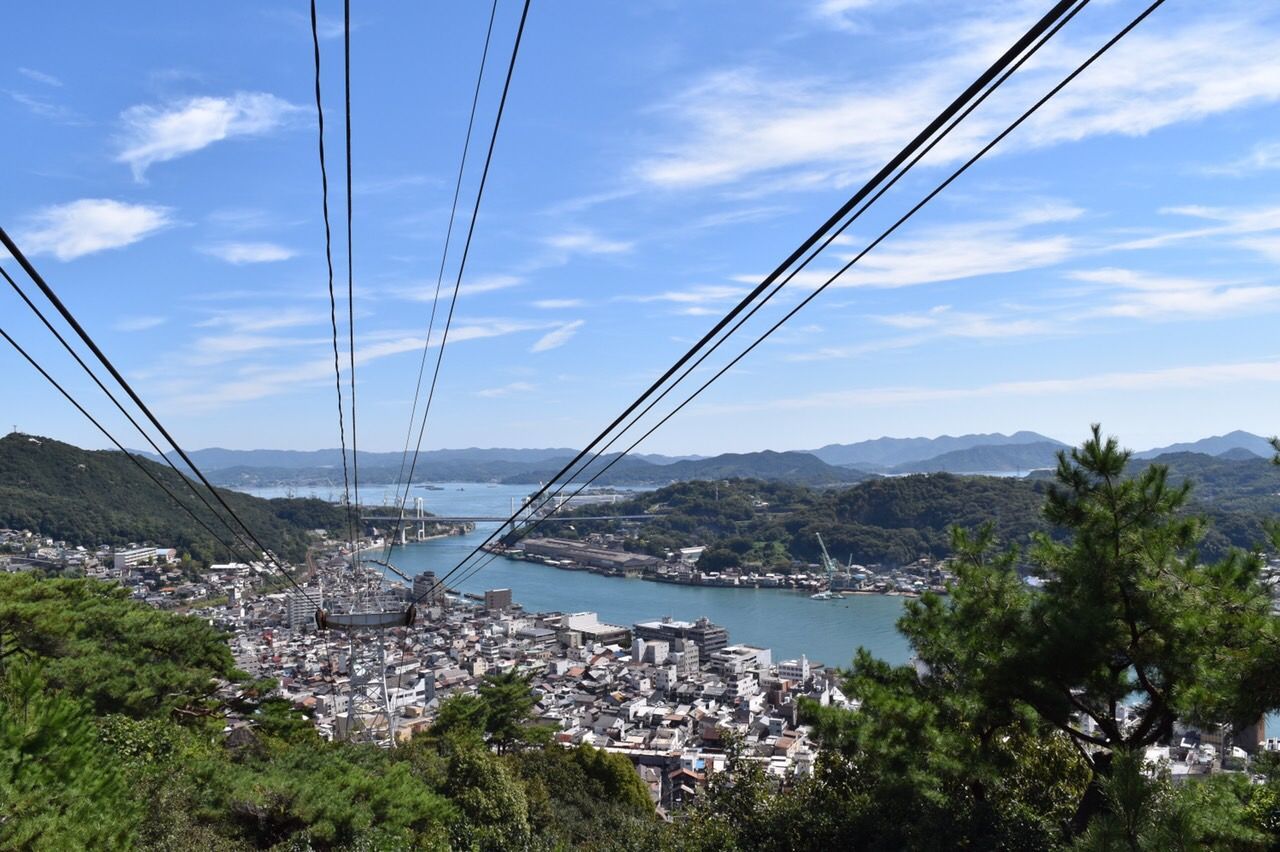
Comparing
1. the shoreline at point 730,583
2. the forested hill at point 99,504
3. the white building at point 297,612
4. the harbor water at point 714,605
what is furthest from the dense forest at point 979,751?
the forested hill at point 99,504

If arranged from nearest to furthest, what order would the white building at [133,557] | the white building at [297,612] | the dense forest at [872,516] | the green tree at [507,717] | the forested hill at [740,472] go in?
1. the green tree at [507,717]
2. the white building at [297,612]
3. the white building at [133,557]
4. the dense forest at [872,516]
5. the forested hill at [740,472]

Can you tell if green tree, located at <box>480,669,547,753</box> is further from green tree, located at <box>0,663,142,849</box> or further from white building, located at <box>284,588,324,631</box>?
white building, located at <box>284,588,324,631</box>

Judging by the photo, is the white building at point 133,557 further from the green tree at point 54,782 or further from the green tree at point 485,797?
the green tree at point 54,782

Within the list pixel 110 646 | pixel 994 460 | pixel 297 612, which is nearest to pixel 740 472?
pixel 994 460

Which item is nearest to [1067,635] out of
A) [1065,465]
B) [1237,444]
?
[1065,465]

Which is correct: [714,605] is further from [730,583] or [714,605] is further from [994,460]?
[994,460]

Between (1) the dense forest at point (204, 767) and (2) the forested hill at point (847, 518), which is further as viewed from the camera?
(2) the forested hill at point (847, 518)

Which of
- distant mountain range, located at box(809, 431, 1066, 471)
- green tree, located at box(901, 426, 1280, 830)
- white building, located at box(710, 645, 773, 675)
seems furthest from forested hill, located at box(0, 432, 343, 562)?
distant mountain range, located at box(809, 431, 1066, 471)

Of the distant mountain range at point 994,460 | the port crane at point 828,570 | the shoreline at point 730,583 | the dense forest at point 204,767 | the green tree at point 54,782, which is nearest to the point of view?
the green tree at point 54,782
